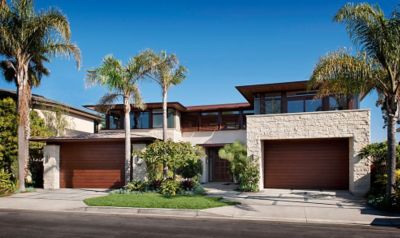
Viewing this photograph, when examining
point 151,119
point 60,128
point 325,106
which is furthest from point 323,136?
point 60,128

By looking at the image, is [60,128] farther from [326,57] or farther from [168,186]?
[326,57]

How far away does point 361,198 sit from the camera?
49.1 feet

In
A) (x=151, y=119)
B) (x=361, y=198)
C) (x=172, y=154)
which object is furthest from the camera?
(x=151, y=119)

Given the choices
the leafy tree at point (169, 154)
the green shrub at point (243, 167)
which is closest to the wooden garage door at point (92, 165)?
the leafy tree at point (169, 154)

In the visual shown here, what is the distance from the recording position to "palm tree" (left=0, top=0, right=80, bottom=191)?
16.6 meters

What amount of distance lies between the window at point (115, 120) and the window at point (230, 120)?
25.8ft

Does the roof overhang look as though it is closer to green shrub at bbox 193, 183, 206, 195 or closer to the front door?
green shrub at bbox 193, 183, 206, 195

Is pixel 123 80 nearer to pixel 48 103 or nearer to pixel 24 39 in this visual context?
pixel 24 39

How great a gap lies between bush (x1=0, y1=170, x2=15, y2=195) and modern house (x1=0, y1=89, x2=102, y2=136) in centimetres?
868

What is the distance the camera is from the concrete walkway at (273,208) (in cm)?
1078

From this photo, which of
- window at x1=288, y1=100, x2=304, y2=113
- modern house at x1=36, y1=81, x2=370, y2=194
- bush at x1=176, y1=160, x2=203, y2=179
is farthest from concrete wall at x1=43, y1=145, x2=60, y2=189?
window at x1=288, y1=100, x2=304, y2=113

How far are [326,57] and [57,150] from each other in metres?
15.9

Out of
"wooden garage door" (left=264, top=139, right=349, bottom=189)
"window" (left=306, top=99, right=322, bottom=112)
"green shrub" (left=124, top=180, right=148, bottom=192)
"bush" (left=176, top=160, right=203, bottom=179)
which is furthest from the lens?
"window" (left=306, top=99, right=322, bottom=112)

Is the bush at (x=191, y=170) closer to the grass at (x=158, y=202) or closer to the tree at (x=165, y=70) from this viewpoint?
the tree at (x=165, y=70)
